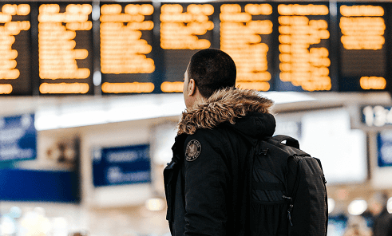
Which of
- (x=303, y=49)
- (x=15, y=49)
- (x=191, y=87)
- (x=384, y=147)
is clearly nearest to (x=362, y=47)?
(x=303, y=49)

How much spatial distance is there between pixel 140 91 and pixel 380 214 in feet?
8.74

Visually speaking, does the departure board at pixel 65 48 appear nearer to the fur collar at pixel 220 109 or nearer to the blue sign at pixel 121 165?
the blue sign at pixel 121 165

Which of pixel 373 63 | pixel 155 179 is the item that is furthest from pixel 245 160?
pixel 373 63

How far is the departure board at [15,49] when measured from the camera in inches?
141

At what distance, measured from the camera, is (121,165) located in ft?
12.0

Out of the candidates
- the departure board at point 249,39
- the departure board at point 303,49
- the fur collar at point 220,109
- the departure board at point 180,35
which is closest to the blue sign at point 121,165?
the departure board at point 180,35

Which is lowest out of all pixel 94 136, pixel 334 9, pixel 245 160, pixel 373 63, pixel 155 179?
pixel 155 179

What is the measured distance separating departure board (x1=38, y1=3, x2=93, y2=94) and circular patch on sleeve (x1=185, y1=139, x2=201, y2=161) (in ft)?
8.33

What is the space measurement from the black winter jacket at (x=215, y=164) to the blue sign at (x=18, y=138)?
2.78 metres

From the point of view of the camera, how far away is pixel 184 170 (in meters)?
1.25

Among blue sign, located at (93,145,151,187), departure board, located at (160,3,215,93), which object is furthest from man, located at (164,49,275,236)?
blue sign, located at (93,145,151,187)

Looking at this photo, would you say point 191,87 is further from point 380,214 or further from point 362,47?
point 380,214

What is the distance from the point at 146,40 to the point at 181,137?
244cm

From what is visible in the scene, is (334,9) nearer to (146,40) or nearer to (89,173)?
(146,40)
